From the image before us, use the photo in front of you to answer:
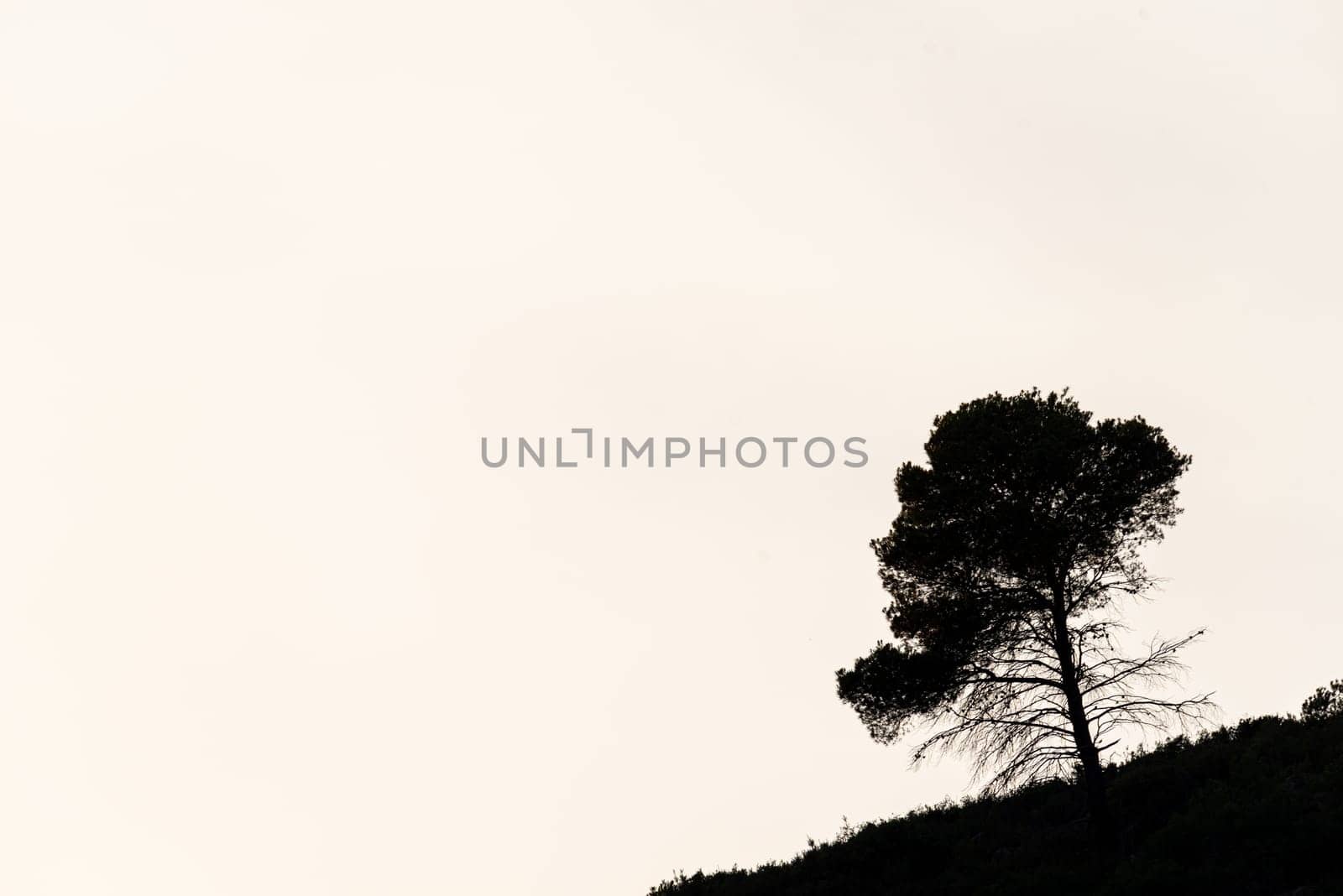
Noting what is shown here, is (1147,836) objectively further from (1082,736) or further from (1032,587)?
(1032,587)

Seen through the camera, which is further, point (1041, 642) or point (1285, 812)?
point (1041, 642)

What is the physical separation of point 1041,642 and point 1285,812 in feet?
18.4

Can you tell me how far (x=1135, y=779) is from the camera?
2722cm

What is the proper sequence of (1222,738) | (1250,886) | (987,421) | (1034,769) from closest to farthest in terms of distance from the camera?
(1250,886)
(1034,769)
(987,421)
(1222,738)

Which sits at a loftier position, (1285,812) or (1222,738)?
(1222,738)

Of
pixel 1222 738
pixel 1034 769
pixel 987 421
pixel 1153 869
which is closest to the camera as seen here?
pixel 1153 869

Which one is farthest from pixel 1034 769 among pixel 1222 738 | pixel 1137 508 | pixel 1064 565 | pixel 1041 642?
pixel 1222 738

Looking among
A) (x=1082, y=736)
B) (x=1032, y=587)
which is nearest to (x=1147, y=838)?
(x=1082, y=736)

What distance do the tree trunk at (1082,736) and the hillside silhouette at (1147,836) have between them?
409mm

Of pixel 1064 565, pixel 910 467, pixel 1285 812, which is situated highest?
pixel 910 467

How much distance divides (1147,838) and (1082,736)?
236 centimetres

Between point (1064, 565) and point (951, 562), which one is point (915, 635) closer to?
point (951, 562)

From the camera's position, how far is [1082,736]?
24875 mm

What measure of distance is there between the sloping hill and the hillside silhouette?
0.04m
